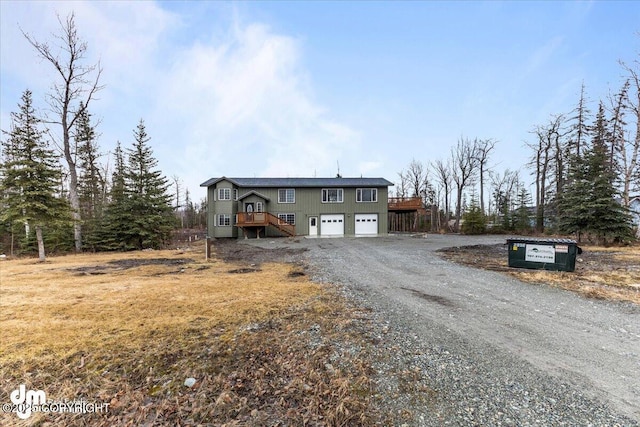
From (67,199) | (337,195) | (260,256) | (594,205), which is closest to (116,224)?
(67,199)

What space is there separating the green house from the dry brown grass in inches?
686

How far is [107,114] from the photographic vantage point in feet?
61.3

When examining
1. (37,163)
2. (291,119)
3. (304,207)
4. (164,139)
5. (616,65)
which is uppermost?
(616,65)

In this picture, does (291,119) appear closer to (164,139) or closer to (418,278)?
(164,139)

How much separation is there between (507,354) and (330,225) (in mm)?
21242

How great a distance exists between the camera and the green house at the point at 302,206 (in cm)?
2347

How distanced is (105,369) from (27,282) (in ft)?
22.7

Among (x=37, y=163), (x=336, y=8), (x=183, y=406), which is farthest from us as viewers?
(x=336, y=8)

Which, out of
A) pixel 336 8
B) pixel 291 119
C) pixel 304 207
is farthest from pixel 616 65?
pixel 304 207

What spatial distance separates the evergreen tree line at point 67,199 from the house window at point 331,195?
12.6 m

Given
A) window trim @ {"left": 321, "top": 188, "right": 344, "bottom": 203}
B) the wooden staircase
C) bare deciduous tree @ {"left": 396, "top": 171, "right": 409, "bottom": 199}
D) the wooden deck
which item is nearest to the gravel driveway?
the wooden staircase

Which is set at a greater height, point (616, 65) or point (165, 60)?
point (616, 65)

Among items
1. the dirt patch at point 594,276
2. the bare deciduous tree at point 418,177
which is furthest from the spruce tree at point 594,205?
the bare deciduous tree at point 418,177

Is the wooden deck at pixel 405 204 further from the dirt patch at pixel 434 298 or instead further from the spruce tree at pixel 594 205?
the dirt patch at pixel 434 298
